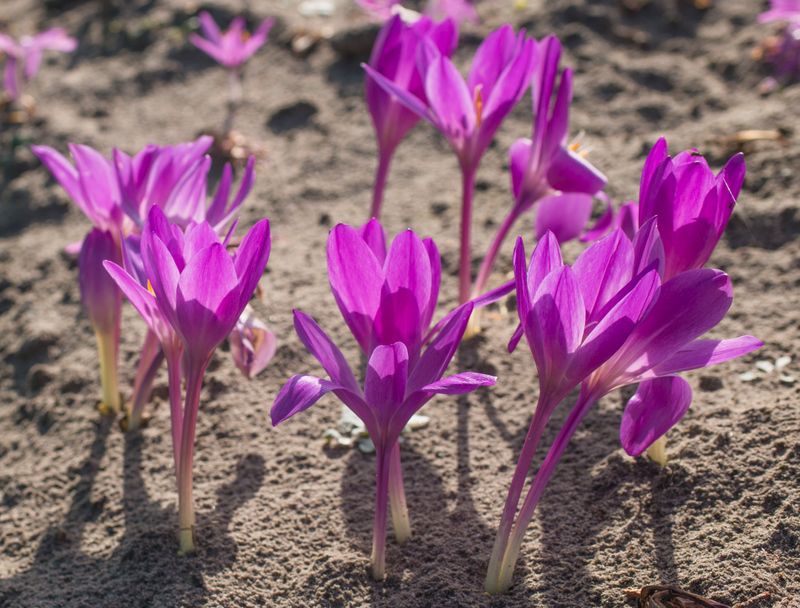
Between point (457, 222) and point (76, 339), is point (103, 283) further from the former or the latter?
point (457, 222)

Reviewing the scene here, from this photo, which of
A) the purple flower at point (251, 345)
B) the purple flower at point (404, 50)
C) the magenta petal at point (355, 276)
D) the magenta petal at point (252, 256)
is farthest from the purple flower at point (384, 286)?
the purple flower at point (404, 50)

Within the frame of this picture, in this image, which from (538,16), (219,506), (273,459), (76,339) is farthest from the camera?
(538,16)

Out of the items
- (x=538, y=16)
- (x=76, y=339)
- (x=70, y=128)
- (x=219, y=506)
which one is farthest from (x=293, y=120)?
(x=219, y=506)

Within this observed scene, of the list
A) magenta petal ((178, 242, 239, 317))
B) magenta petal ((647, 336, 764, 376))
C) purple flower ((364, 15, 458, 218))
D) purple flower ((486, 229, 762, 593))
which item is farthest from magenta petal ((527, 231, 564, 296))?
Result: purple flower ((364, 15, 458, 218))

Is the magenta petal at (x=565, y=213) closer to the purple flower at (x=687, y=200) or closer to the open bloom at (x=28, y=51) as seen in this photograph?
the purple flower at (x=687, y=200)

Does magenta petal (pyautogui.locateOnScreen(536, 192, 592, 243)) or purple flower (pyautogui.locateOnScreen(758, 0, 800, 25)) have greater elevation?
purple flower (pyautogui.locateOnScreen(758, 0, 800, 25))

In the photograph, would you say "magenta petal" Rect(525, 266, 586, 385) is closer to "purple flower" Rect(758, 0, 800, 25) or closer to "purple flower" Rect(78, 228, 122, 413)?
"purple flower" Rect(78, 228, 122, 413)

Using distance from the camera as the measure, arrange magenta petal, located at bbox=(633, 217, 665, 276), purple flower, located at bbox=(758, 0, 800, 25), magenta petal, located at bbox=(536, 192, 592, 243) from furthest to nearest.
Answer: purple flower, located at bbox=(758, 0, 800, 25)
magenta petal, located at bbox=(536, 192, 592, 243)
magenta petal, located at bbox=(633, 217, 665, 276)

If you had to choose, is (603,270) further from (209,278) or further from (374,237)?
(209,278)
